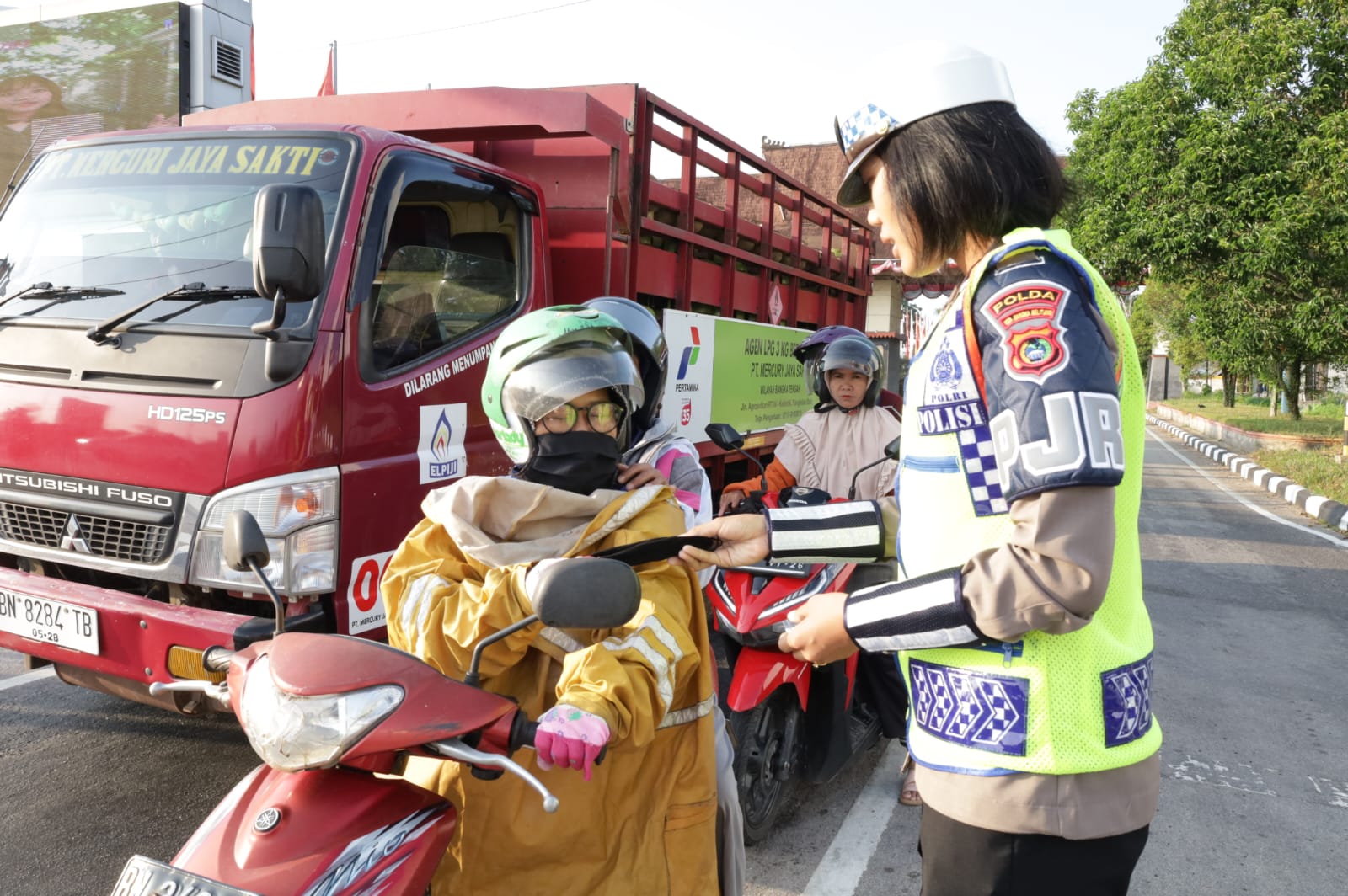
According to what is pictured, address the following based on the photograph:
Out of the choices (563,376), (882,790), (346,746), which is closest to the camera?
(346,746)

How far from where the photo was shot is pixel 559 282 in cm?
457

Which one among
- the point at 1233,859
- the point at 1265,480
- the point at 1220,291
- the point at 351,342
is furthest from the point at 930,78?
the point at 1220,291

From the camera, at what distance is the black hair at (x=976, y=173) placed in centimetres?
136

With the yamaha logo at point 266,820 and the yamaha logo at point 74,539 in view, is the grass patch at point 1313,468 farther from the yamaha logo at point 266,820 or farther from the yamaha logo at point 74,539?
the yamaha logo at point 266,820

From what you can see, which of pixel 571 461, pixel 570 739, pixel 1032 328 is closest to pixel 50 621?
pixel 571 461

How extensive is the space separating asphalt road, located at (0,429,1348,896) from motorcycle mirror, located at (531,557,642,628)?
6.47 feet

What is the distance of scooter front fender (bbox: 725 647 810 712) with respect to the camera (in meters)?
2.98

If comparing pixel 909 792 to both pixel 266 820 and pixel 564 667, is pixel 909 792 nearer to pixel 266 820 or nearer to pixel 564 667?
pixel 564 667

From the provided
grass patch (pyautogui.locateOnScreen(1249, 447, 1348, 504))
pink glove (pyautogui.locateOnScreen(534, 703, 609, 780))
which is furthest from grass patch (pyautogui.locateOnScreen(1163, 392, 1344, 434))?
pink glove (pyautogui.locateOnScreen(534, 703, 609, 780))

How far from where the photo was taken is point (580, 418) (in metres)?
1.98

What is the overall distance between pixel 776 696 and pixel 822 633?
2010 mm

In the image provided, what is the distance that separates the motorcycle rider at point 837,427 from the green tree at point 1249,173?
13590mm

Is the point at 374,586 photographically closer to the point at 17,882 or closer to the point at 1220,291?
the point at 17,882

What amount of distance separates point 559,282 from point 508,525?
292 cm
